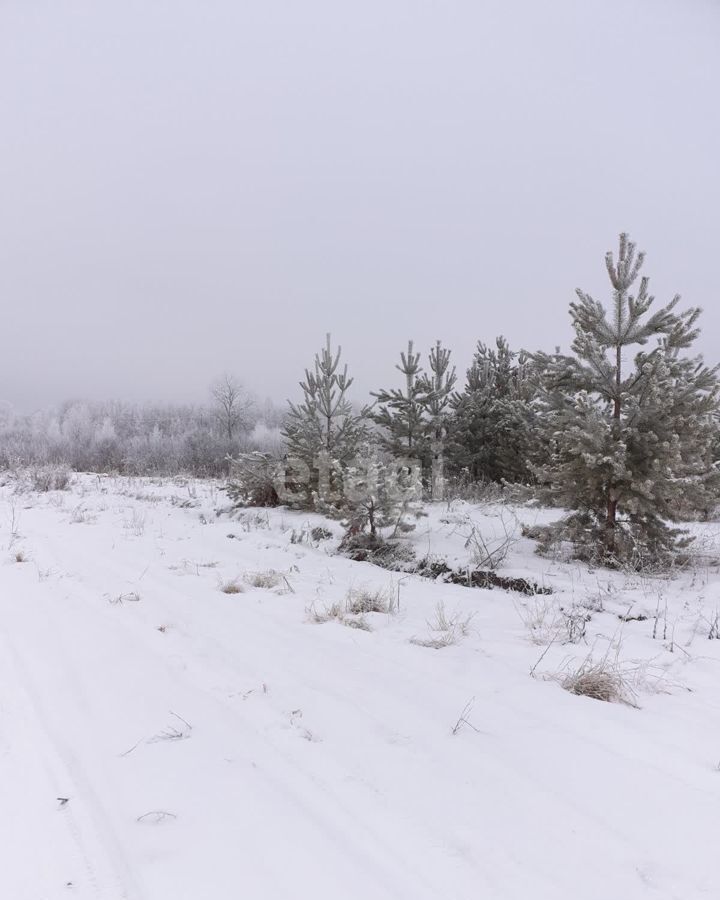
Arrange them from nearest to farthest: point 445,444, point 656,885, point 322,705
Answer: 1. point 656,885
2. point 322,705
3. point 445,444

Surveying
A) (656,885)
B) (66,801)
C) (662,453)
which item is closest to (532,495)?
(662,453)

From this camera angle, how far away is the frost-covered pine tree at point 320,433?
9422mm

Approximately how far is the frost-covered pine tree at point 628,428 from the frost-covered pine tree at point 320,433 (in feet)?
14.2

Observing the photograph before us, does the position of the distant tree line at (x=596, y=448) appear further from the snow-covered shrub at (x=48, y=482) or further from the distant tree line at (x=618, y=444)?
the snow-covered shrub at (x=48, y=482)

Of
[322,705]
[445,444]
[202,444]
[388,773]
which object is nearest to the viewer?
[388,773]

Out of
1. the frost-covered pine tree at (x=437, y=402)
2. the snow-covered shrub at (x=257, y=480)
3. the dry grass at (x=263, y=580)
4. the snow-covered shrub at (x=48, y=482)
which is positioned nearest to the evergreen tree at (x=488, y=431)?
the frost-covered pine tree at (x=437, y=402)

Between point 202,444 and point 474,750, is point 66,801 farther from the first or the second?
point 202,444

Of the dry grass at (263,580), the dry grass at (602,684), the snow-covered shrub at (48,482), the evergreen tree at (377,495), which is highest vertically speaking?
the evergreen tree at (377,495)

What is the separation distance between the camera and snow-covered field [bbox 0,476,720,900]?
1.43m

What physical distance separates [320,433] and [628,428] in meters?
5.83

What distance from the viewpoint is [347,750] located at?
2025 mm

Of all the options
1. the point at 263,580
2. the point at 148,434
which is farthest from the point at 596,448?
the point at 148,434

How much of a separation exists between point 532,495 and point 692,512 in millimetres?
1896

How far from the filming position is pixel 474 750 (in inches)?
80.0
